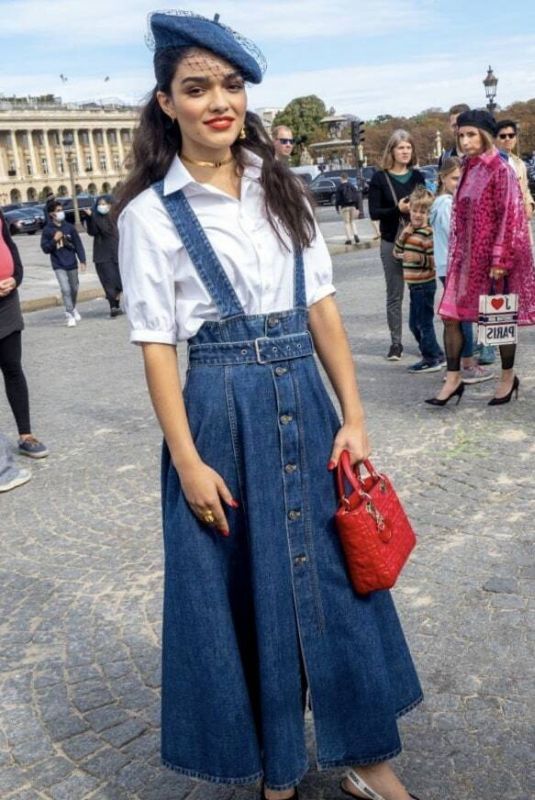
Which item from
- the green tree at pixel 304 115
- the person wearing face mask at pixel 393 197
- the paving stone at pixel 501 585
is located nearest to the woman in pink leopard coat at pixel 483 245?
the person wearing face mask at pixel 393 197

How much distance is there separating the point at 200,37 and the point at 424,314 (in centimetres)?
528

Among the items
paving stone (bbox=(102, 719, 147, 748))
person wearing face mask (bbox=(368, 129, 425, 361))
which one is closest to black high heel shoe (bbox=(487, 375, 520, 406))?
person wearing face mask (bbox=(368, 129, 425, 361))

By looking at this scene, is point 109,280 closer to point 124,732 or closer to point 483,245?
point 483,245

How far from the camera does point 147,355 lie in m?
2.15

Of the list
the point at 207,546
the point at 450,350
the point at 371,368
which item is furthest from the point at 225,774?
the point at 371,368

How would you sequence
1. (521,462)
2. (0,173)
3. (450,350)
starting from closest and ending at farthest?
(521,462) → (450,350) → (0,173)

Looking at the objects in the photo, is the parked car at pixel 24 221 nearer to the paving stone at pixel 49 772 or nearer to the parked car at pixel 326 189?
the parked car at pixel 326 189

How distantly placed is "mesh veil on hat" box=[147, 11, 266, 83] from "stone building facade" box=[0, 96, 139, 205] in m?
106

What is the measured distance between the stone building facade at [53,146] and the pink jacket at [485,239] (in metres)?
103

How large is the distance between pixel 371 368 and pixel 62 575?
4.08 metres

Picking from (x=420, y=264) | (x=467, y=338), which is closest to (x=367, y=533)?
(x=467, y=338)

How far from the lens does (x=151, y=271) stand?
212 cm

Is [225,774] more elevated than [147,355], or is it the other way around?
[147,355]

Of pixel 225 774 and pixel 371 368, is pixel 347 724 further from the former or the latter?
pixel 371 368
